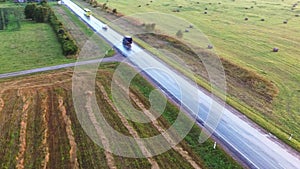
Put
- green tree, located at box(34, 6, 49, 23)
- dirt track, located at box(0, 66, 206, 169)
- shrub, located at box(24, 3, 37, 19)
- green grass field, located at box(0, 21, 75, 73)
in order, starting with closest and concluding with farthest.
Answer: dirt track, located at box(0, 66, 206, 169)
green grass field, located at box(0, 21, 75, 73)
green tree, located at box(34, 6, 49, 23)
shrub, located at box(24, 3, 37, 19)

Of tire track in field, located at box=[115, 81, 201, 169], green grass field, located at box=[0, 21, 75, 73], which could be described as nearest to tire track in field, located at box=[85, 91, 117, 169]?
tire track in field, located at box=[115, 81, 201, 169]

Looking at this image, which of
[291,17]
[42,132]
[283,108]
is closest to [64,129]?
[42,132]

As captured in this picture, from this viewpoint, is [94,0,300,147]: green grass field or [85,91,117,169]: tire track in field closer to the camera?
[85,91,117,169]: tire track in field

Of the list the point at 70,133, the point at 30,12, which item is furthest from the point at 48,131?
the point at 30,12

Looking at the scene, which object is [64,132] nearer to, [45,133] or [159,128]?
[45,133]

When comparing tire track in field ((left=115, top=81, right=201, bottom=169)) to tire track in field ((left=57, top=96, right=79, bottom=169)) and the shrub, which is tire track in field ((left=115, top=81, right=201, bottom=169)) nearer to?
tire track in field ((left=57, top=96, right=79, bottom=169))

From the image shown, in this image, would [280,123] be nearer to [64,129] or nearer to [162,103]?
[162,103]

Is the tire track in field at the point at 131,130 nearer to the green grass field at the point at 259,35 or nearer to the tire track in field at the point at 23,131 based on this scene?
the tire track in field at the point at 23,131

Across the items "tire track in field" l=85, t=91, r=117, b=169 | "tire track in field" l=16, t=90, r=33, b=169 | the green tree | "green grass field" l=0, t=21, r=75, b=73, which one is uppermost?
the green tree
